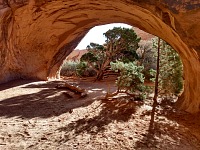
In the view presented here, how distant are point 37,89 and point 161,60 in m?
5.10

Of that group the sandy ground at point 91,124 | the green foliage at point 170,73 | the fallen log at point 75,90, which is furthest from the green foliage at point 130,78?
the fallen log at point 75,90

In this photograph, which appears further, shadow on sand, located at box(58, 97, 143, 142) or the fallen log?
the fallen log

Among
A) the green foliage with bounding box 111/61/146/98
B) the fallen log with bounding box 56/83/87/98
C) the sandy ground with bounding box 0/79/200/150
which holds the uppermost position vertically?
the green foliage with bounding box 111/61/146/98

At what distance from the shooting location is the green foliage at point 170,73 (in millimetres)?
7344

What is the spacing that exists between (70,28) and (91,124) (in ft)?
21.2

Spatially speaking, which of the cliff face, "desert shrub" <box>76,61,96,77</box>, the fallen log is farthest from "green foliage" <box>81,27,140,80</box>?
the fallen log

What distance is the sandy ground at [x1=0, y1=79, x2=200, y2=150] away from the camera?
15.3ft

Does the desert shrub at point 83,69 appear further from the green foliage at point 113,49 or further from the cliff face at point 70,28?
the cliff face at point 70,28

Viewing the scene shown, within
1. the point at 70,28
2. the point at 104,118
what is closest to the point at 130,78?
the point at 104,118

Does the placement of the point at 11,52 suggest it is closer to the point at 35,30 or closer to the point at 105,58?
the point at 35,30

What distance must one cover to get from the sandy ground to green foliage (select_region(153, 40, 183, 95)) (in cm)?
51

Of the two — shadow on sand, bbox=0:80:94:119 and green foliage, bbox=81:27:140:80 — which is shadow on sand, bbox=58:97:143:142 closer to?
shadow on sand, bbox=0:80:94:119

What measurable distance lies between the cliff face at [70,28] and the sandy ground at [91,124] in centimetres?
117

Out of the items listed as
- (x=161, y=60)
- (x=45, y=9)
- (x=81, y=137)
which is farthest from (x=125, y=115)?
(x=45, y=9)
